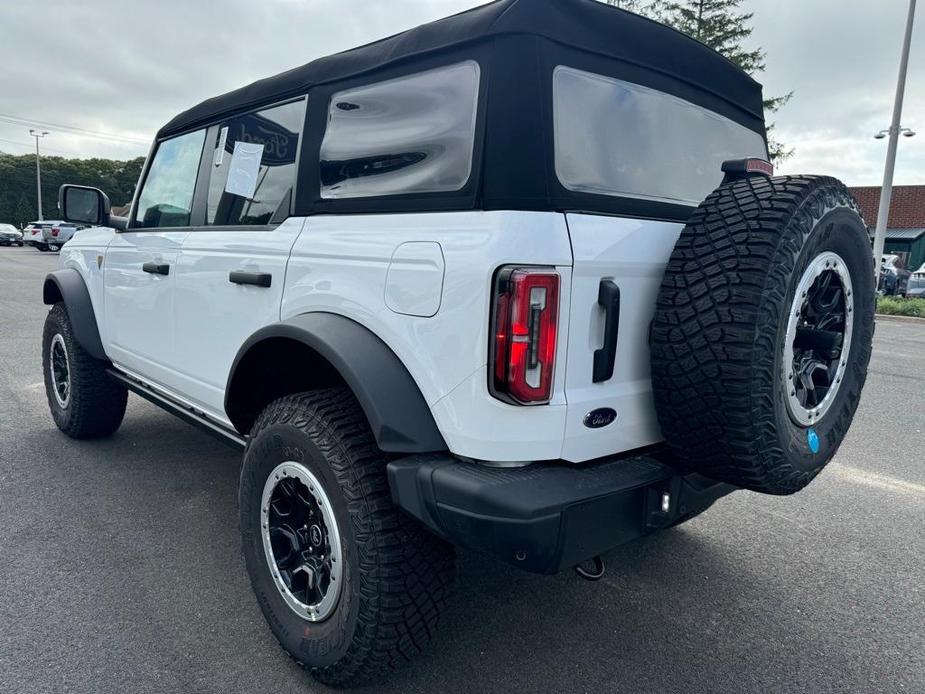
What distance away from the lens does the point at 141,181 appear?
3.96m

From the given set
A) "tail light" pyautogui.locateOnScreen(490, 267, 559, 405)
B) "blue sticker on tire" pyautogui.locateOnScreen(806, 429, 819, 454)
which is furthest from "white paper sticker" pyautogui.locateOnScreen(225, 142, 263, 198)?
"blue sticker on tire" pyautogui.locateOnScreen(806, 429, 819, 454)

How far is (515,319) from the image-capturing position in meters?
1.73

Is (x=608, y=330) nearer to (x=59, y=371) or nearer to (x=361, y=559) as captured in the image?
(x=361, y=559)

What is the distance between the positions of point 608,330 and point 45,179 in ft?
229

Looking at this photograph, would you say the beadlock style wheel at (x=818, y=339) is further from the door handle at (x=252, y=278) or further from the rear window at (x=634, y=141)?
the door handle at (x=252, y=278)

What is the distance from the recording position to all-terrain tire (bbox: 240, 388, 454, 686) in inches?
76.1

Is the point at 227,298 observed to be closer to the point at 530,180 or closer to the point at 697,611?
the point at 530,180

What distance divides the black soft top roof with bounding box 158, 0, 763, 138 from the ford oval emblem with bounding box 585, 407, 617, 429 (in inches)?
42.4

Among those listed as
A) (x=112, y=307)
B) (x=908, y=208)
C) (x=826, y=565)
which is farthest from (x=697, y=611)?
(x=908, y=208)

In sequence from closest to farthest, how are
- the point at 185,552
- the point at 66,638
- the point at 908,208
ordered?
the point at 66,638
the point at 185,552
the point at 908,208

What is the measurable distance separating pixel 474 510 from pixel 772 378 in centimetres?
88

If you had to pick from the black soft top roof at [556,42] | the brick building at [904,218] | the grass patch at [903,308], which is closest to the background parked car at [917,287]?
the grass patch at [903,308]

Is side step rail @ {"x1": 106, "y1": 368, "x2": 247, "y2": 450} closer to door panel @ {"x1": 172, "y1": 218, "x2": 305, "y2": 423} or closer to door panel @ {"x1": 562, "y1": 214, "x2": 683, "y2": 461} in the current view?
door panel @ {"x1": 172, "y1": 218, "x2": 305, "y2": 423}

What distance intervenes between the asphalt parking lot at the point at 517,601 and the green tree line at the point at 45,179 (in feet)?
196
